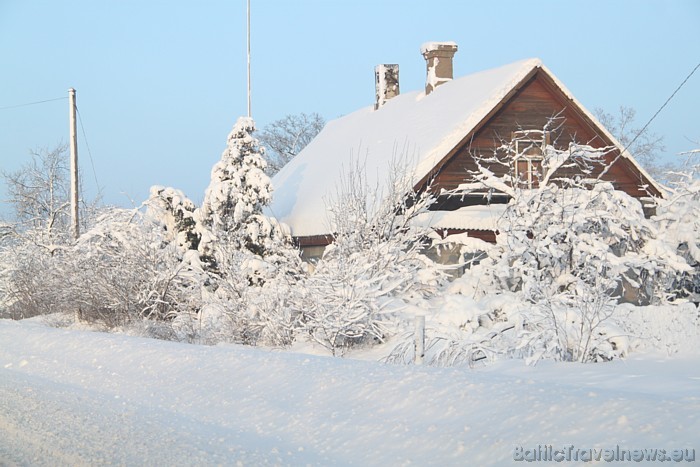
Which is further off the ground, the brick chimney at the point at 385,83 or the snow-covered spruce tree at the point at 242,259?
the brick chimney at the point at 385,83

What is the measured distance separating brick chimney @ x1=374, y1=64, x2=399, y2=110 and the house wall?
26.0 ft

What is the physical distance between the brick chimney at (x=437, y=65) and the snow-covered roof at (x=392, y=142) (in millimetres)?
425

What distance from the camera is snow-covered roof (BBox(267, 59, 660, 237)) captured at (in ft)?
61.1

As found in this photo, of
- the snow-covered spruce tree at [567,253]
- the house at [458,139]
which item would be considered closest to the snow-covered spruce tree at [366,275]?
the snow-covered spruce tree at [567,253]

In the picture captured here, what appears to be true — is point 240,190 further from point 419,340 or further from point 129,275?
point 419,340

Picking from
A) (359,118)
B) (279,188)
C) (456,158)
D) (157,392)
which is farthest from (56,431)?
(359,118)

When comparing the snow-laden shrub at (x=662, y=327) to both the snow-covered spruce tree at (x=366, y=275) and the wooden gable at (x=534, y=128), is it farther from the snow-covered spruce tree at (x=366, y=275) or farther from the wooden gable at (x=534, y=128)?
the wooden gable at (x=534, y=128)

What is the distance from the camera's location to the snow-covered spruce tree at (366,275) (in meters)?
12.1

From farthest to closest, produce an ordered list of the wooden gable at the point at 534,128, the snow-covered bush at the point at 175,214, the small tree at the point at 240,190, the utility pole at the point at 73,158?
1. the utility pole at the point at 73,158
2. the wooden gable at the point at 534,128
3. the snow-covered bush at the point at 175,214
4. the small tree at the point at 240,190

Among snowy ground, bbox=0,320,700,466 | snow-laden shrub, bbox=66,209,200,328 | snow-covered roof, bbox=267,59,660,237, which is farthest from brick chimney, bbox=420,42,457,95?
snowy ground, bbox=0,320,700,466

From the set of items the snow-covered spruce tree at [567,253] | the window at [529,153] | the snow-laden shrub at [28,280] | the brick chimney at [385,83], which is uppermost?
the brick chimney at [385,83]

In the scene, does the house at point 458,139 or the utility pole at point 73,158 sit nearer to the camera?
the house at point 458,139

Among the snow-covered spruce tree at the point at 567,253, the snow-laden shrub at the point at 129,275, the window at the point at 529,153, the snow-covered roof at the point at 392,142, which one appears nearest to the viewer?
the snow-covered spruce tree at the point at 567,253

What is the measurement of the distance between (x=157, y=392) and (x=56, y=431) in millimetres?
1857
